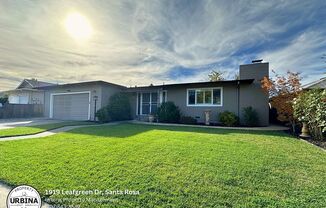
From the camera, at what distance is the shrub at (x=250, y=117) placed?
38.5 feet

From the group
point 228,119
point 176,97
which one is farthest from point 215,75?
point 228,119

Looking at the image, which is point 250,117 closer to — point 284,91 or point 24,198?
point 284,91

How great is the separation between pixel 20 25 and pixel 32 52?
4.34 m

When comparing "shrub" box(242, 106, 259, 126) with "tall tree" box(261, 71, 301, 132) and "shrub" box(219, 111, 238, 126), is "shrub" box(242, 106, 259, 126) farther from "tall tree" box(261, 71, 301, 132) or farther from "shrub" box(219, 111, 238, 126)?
"tall tree" box(261, 71, 301, 132)

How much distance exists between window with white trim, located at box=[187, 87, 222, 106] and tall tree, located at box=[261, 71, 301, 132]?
10.6 feet

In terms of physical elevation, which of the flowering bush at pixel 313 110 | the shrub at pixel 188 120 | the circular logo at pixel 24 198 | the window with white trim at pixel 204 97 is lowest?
the circular logo at pixel 24 198

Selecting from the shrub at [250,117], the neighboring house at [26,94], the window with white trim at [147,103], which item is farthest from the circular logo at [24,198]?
the neighboring house at [26,94]

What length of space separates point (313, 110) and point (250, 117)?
13.9 ft

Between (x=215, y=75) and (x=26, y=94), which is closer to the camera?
(x=26, y=94)

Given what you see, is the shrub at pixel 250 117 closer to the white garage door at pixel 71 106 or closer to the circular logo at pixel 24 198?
the circular logo at pixel 24 198

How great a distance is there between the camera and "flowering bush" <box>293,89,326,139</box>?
21.9 feet

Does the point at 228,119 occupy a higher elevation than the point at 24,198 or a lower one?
higher

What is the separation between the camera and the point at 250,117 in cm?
1173

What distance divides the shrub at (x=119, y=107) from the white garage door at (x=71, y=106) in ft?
8.62
